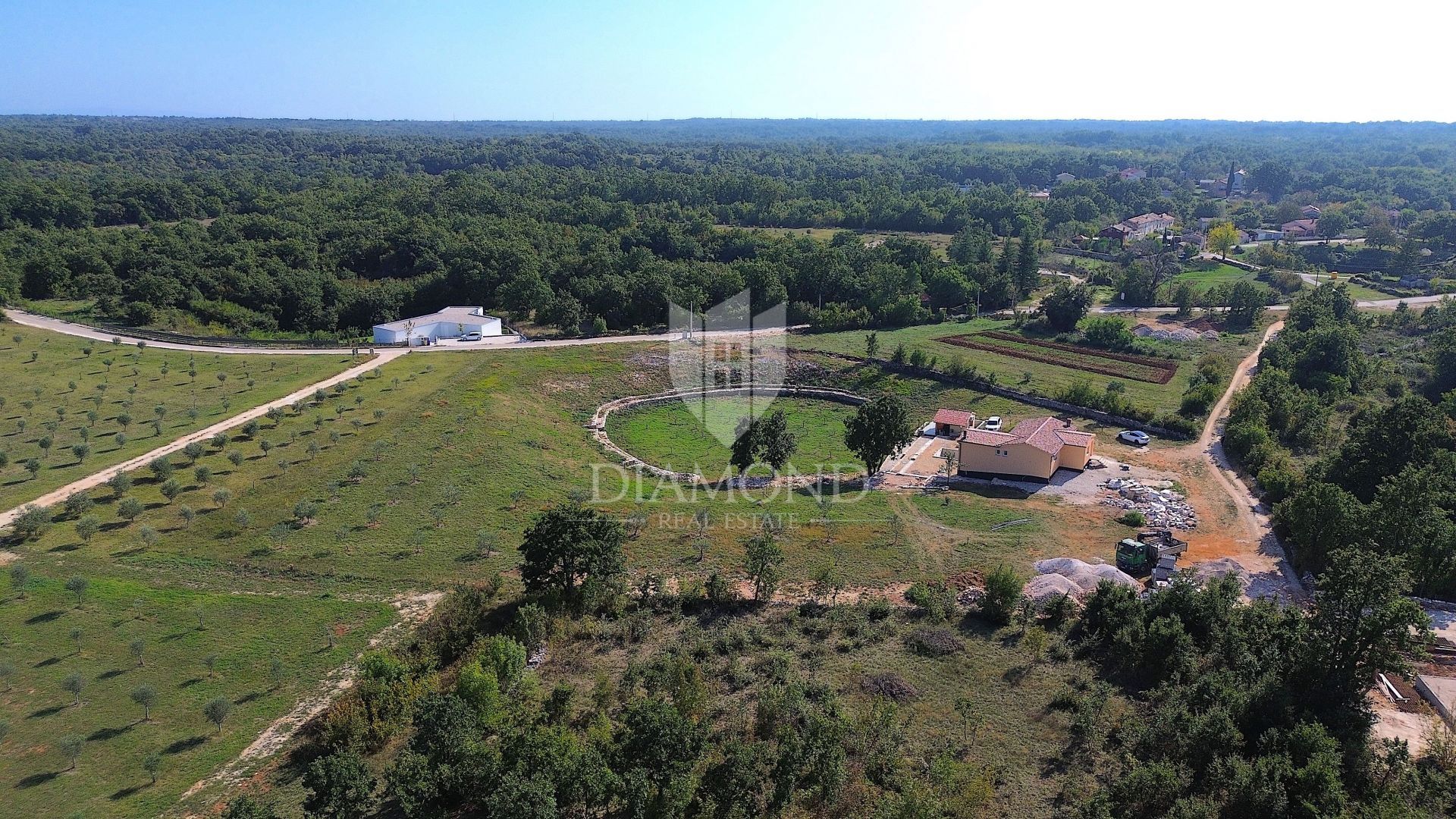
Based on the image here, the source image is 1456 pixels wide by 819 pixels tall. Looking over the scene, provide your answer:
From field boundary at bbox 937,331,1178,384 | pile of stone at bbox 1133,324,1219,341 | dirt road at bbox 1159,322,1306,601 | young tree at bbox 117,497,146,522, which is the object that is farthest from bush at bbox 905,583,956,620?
pile of stone at bbox 1133,324,1219,341

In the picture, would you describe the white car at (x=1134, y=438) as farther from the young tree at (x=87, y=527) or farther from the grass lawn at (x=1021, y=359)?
the young tree at (x=87, y=527)

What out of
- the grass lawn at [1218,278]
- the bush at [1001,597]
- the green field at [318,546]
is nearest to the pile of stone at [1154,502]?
the green field at [318,546]

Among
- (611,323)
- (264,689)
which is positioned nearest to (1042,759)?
(264,689)

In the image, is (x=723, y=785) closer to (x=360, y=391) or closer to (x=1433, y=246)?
(x=360, y=391)

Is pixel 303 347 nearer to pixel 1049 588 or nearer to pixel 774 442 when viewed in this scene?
pixel 774 442

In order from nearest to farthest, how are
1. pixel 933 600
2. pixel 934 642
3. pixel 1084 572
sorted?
pixel 934 642
pixel 933 600
pixel 1084 572

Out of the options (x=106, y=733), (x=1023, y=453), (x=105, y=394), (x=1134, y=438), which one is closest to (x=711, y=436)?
(x=1023, y=453)

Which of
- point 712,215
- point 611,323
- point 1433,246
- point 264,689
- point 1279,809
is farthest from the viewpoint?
point 712,215
